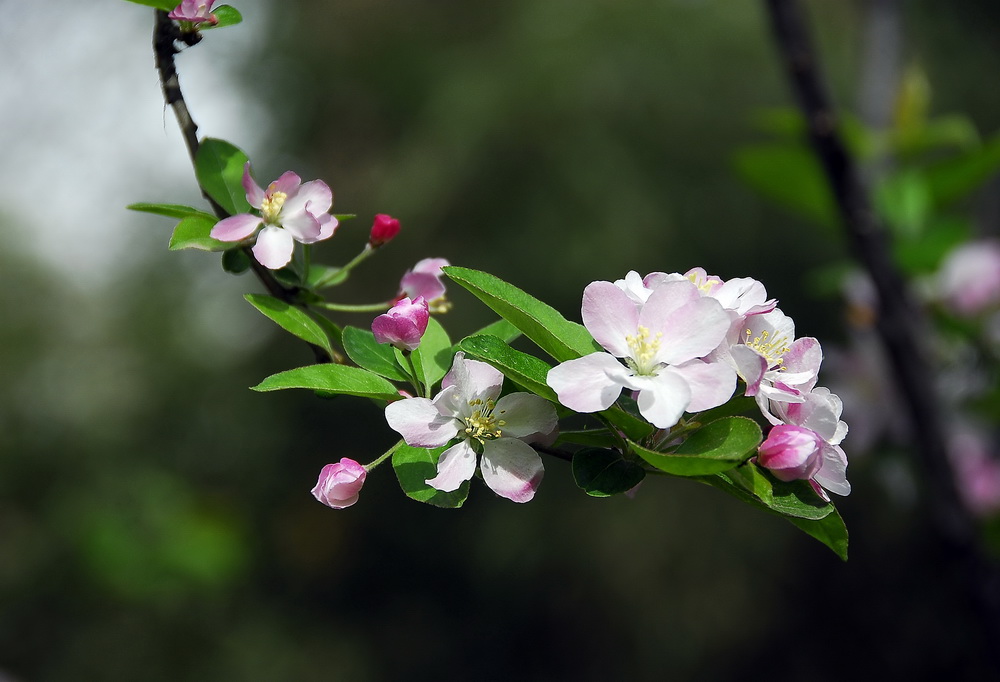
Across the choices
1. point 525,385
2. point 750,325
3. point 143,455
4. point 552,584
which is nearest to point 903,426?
point 750,325

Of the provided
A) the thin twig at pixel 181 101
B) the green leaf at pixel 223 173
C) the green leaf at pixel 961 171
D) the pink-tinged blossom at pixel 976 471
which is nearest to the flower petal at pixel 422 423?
the thin twig at pixel 181 101

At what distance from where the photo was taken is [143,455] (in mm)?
3912

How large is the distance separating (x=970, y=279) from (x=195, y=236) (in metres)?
1.24

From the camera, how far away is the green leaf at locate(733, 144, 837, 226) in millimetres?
1224

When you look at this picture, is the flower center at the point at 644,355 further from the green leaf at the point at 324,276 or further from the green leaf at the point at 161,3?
the green leaf at the point at 161,3

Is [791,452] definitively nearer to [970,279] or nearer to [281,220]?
[281,220]

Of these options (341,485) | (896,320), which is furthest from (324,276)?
(896,320)

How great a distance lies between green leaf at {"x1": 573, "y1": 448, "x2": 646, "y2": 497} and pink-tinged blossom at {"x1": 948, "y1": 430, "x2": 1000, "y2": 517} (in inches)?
54.5

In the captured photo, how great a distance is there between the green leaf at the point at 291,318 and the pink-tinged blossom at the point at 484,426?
0.29 ft

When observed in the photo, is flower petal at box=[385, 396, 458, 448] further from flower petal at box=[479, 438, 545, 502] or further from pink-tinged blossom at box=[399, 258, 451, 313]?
pink-tinged blossom at box=[399, 258, 451, 313]

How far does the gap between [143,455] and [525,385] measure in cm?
399

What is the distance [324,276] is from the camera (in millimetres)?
536

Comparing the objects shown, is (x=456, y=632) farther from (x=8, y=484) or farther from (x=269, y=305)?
(x=269, y=305)

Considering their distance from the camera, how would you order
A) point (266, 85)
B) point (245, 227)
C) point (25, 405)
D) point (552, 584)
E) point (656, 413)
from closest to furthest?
point (656, 413) → point (245, 227) → point (552, 584) → point (266, 85) → point (25, 405)
